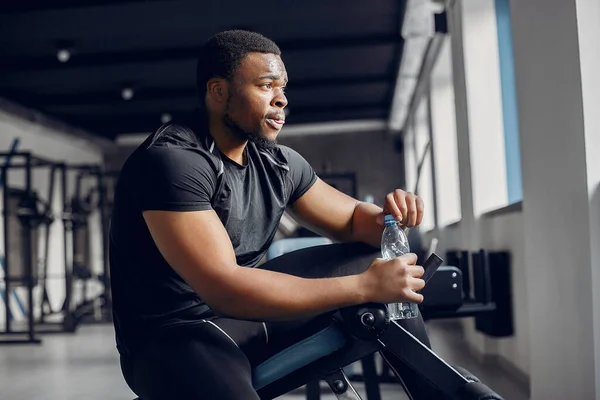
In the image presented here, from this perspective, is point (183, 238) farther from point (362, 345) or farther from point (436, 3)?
point (436, 3)

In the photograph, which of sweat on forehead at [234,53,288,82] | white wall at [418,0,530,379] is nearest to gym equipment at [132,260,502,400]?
sweat on forehead at [234,53,288,82]

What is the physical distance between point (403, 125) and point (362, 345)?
8870 millimetres

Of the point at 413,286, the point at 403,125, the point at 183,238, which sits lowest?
the point at 413,286

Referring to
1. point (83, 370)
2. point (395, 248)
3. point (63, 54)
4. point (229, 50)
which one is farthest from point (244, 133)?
point (63, 54)

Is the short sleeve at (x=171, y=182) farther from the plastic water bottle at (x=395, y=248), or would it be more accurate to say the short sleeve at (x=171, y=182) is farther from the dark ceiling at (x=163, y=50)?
the dark ceiling at (x=163, y=50)

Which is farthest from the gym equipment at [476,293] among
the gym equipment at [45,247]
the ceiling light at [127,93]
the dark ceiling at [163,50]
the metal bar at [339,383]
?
the ceiling light at [127,93]

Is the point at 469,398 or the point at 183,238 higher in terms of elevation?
the point at 183,238

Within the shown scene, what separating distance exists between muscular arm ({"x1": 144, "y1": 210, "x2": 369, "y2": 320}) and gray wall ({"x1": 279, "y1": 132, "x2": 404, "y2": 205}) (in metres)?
9.30

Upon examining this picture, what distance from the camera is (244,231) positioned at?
147cm

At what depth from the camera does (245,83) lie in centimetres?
144

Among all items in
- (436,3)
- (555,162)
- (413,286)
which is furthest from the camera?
(436,3)

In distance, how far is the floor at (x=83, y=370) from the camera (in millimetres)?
3188

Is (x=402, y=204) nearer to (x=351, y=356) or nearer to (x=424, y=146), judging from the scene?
(x=351, y=356)

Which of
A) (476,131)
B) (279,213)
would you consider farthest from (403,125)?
(279,213)
